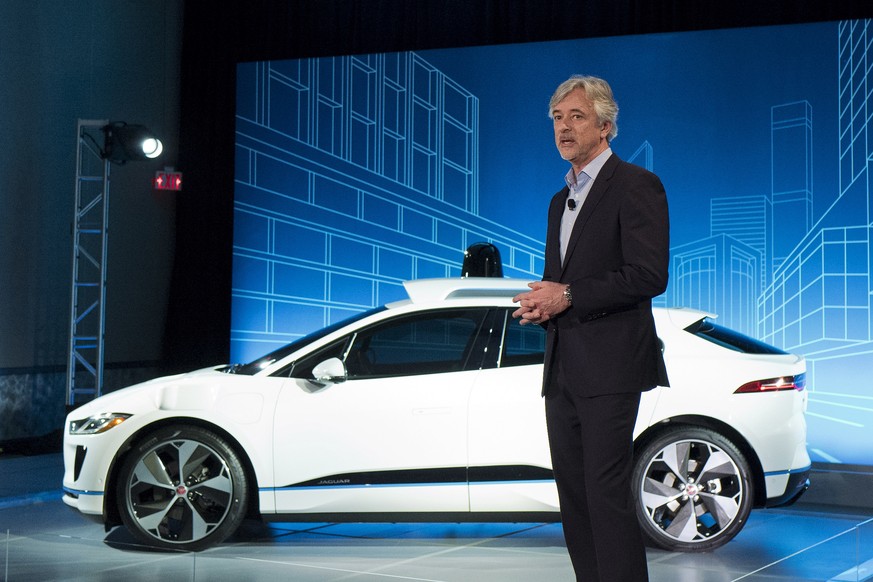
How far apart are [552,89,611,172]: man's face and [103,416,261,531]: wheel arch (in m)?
2.98

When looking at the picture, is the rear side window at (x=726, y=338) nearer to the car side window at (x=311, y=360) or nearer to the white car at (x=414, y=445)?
the white car at (x=414, y=445)

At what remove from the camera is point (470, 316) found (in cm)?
543

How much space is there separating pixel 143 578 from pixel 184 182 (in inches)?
308

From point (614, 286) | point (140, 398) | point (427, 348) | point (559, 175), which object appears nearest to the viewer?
point (614, 286)

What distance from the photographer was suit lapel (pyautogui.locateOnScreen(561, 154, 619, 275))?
9.20 feet

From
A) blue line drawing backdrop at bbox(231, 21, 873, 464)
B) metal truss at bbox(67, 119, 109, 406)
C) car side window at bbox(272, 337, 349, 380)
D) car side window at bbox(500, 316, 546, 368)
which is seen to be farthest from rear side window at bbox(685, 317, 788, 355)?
metal truss at bbox(67, 119, 109, 406)

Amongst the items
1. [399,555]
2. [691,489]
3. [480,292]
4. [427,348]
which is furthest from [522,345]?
[399,555]

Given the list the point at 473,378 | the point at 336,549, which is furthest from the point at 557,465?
the point at 336,549

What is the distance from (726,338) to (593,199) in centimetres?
292

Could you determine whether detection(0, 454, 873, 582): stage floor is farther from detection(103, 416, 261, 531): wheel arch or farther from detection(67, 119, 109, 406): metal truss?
detection(67, 119, 109, 406): metal truss

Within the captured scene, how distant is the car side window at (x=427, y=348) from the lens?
17.4ft

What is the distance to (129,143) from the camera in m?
9.37

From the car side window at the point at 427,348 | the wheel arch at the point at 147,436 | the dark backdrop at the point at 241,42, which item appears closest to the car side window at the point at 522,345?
the car side window at the point at 427,348

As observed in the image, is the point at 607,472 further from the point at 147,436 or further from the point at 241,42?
the point at 241,42
